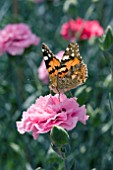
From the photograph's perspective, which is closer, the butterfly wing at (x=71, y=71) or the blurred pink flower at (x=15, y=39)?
the butterfly wing at (x=71, y=71)

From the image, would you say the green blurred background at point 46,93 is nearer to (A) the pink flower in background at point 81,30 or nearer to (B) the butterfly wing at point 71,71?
(A) the pink flower in background at point 81,30

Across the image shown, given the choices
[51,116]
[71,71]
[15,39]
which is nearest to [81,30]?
[15,39]

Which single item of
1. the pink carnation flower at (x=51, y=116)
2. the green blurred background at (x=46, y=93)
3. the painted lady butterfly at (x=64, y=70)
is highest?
the green blurred background at (x=46, y=93)

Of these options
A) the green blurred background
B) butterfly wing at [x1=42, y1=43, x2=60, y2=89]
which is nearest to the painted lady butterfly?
butterfly wing at [x1=42, y1=43, x2=60, y2=89]

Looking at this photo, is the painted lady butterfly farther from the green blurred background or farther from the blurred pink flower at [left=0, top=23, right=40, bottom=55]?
the blurred pink flower at [left=0, top=23, right=40, bottom=55]

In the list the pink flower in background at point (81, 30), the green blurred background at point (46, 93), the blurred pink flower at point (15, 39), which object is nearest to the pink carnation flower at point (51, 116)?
the green blurred background at point (46, 93)

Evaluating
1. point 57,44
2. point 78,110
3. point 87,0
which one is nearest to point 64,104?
point 78,110
